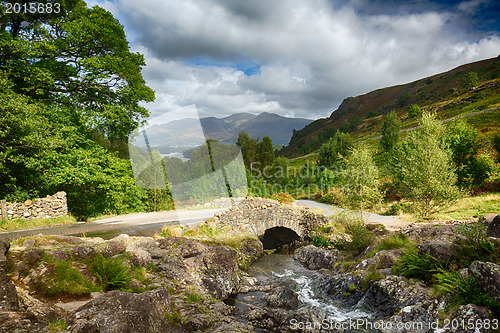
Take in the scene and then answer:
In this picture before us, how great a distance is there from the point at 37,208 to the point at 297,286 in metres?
15.8

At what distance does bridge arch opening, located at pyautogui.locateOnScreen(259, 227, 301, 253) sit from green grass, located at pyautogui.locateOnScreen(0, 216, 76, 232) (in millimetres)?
15320

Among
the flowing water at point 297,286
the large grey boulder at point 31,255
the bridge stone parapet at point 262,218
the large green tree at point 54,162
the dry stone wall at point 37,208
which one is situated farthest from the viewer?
the bridge stone parapet at point 262,218

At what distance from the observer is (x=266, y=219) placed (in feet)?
68.8

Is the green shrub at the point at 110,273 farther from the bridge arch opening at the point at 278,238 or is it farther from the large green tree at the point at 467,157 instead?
the large green tree at the point at 467,157

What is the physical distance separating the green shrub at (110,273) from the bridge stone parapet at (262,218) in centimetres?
969

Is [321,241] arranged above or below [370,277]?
below

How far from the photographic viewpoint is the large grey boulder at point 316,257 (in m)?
16.3

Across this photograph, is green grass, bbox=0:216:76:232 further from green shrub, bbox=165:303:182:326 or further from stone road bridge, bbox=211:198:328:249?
green shrub, bbox=165:303:182:326

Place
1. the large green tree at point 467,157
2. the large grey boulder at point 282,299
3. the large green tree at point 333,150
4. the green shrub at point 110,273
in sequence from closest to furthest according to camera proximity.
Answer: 1. the green shrub at point 110,273
2. the large grey boulder at point 282,299
3. the large green tree at point 467,157
4. the large green tree at point 333,150

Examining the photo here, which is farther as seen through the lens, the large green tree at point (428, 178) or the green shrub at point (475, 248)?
the large green tree at point (428, 178)

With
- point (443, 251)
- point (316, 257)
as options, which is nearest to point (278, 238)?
point (316, 257)

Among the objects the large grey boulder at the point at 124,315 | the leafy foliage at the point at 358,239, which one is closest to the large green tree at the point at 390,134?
the leafy foliage at the point at 358,239

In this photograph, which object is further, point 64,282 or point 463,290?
point 463,290

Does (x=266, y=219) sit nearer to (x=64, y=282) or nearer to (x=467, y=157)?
(x=64, y=282)
